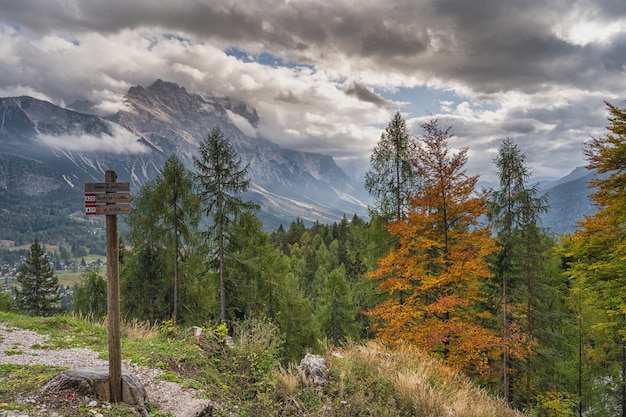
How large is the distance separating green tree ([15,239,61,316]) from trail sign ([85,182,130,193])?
31.9 meters

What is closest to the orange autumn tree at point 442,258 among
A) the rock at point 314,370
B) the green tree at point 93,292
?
the rock at point 314,370

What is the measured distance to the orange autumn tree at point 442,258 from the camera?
12.1 metres

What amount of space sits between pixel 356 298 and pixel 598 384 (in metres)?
22.1

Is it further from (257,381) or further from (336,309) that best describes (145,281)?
(257,381)

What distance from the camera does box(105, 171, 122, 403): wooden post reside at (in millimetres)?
5684

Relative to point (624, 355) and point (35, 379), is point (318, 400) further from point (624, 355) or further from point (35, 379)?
point (624, 355)

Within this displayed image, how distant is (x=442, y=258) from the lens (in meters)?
12.9

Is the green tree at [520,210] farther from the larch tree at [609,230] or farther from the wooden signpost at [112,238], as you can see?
the wooden signpost at [112,238]

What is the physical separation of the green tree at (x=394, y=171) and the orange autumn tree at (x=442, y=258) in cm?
147

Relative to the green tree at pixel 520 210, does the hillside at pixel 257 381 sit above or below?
below

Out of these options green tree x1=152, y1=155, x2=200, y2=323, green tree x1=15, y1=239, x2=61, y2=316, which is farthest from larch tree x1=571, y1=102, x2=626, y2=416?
green tree x1=15, y1=239, x2=61, y2=316

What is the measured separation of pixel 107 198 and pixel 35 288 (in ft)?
107

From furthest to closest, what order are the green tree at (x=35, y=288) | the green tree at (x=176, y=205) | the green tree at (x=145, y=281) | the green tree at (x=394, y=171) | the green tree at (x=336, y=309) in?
the green tree at (x=35, y=288), the green tree at (x=336, y=309), the green tree at (x=145, y=281), the green tree at (x=176, y=205), the green tree at (x=394, y=171)

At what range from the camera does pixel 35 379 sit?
5988mm
